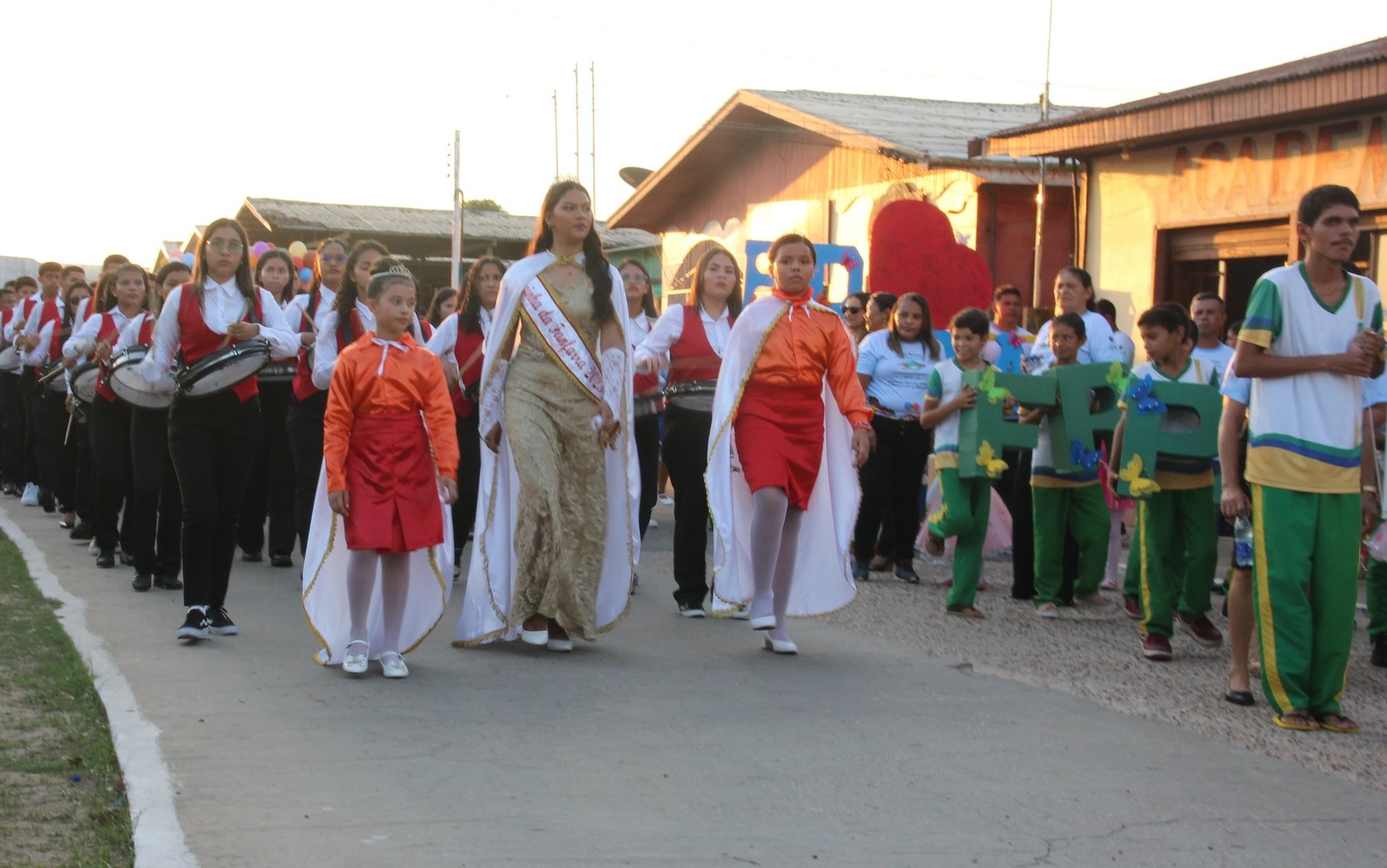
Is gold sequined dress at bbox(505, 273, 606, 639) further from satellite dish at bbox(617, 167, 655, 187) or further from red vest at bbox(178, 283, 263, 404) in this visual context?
satellite dish at bbox(617, 167, 655, 187)

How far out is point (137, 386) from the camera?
912cm

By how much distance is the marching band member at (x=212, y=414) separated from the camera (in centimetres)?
779

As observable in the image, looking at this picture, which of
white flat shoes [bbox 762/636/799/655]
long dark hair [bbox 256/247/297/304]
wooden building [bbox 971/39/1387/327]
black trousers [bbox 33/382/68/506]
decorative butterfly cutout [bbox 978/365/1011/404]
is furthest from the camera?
black trousers [bbox 33/382/68/506]

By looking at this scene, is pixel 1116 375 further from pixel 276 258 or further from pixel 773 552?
pixel 276 258

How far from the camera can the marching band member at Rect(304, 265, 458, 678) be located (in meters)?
6.88

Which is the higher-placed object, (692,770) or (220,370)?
(220,370)

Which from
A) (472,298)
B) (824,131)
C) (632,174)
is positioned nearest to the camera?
(472,298)

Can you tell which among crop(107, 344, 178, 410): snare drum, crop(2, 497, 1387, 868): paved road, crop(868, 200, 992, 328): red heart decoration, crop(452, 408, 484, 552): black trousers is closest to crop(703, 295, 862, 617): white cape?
crop(2, 497, 1387, 868): paved road

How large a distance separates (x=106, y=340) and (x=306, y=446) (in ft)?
4.73

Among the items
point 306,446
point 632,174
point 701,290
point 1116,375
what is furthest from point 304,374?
point 632,174

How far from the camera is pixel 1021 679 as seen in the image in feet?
23.1

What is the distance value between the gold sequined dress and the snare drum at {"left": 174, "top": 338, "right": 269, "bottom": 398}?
1304 millimetres

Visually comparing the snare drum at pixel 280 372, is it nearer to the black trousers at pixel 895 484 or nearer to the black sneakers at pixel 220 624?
the black sneakers at pixel 220 624

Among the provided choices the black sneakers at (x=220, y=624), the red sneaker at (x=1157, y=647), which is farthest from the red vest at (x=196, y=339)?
the red sneaker at (x=1157, y=647)
